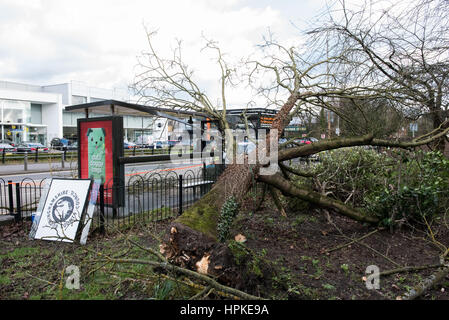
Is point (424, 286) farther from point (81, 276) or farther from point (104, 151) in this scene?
point (104, 151)

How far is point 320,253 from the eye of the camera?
4.77 meters

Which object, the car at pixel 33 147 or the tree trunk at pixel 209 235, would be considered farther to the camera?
the car at pixel 33 147

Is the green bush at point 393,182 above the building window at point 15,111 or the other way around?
the other way around

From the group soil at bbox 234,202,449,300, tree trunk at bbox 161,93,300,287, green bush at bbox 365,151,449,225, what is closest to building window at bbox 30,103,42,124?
soil at bbox 234,202,449,300

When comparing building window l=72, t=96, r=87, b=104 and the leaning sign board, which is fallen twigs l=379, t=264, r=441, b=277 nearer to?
the leaning sign board

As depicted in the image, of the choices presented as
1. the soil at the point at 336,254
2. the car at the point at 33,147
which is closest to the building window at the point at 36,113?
the car at the point at 33,147

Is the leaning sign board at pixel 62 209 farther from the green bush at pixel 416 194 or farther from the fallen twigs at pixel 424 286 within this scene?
the green bush at pixel 416 194

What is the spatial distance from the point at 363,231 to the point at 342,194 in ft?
5.34

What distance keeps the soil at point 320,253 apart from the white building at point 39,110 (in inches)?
1635

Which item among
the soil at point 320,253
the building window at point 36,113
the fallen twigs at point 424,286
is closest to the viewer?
the fallen twigs at point 424,286

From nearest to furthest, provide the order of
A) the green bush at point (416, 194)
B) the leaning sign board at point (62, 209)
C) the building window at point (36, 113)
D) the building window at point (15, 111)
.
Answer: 1. the green bush at point (416, 194)
2. the leaning sign board at point (62, 209)
3. the building window at point (15, 111)
4. the building window at point (36, 113)

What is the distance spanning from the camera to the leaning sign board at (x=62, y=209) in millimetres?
5375

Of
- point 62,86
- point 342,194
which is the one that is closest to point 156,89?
point 342,194

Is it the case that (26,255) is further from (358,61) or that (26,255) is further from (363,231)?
(358,61)
